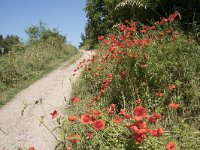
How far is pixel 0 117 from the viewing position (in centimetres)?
653

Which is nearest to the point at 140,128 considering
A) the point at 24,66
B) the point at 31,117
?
the point at 31,117

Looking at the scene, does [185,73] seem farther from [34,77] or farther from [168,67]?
[34,77]

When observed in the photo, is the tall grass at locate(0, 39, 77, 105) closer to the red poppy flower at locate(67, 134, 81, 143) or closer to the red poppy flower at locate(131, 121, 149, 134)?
the red poppy flower at locate(67, 134, 81, 143)

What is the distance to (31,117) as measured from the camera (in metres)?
6.18

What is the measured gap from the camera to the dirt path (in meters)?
4.96

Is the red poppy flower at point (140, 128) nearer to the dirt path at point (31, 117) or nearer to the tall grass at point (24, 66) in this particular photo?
the dirt path at point (31, 117)

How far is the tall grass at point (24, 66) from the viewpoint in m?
9.49

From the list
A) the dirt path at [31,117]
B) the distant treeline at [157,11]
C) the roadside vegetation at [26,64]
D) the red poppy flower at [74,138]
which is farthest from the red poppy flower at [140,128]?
the roadside vegetation at [26,64]

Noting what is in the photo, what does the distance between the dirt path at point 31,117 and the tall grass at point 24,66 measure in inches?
22.5

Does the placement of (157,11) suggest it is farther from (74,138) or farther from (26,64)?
(74,138)

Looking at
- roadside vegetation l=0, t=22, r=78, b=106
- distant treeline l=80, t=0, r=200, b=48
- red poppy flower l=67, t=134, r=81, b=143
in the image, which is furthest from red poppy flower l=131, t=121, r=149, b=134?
roadside vegetation l=0, t=22, r=78, b=106

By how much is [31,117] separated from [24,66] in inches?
242

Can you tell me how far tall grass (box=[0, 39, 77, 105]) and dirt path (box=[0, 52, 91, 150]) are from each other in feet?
1.87

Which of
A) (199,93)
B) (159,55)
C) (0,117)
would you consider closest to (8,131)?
(0,117)
